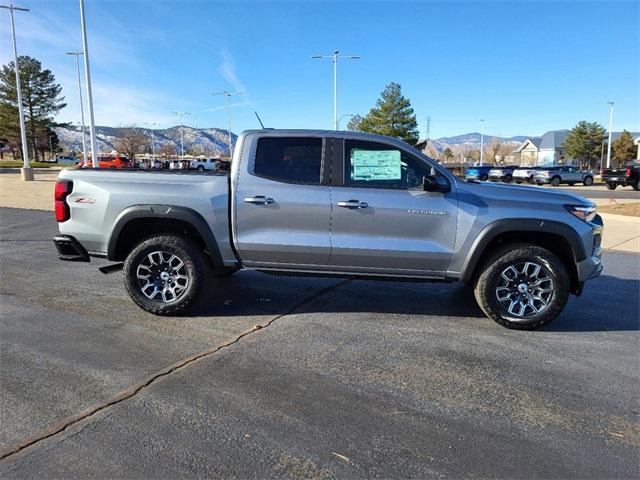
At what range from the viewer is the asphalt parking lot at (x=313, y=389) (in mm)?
2633

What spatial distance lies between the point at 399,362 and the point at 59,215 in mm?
3822

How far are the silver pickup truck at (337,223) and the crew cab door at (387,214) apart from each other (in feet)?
0.03

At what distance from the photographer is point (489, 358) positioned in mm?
4055

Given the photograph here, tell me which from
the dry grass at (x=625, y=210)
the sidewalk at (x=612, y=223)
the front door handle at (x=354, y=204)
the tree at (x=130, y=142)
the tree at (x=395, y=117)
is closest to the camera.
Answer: the front door handle at (x=354, y=204)

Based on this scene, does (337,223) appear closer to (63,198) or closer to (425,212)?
(425,212)

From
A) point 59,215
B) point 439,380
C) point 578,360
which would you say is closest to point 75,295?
point 59,215

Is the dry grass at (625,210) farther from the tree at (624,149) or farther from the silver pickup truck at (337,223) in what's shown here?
the tree at (624,149)

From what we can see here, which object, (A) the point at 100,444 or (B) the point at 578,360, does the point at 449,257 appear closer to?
(B) the point at 578,360

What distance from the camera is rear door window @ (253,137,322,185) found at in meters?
4.84

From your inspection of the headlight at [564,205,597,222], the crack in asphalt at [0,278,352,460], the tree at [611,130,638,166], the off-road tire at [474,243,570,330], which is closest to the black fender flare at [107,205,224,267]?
the crack in asphalt at [0,278,352,460]

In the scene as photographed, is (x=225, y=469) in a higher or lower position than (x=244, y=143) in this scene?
lower

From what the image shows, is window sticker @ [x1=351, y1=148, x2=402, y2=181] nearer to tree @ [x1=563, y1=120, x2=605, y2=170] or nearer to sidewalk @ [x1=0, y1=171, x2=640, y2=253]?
sidewalk @ [x1=0, y1=171, x2=640, y2=253]

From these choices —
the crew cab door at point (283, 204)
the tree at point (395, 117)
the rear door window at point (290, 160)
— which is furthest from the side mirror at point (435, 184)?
the tree at point (395, 117)

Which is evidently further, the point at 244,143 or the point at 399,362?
the point at 244,143
